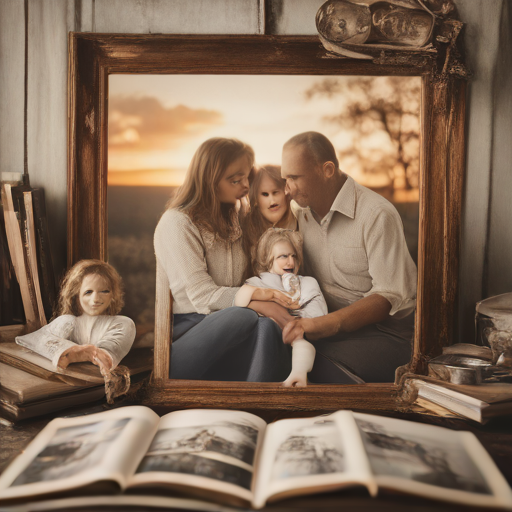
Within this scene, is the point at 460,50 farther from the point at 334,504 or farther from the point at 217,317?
the point at 334,504

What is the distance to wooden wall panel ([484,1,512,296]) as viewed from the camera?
1608 millimetres

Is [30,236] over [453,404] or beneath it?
over

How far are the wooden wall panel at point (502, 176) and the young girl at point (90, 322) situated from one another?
4.27 ft

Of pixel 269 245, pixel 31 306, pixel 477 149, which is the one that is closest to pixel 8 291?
pixel 31 306

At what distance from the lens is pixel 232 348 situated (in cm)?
159

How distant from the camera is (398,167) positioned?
1.60m

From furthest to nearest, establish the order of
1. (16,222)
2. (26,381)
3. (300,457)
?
(16,222)
(26,381)
(300,457)

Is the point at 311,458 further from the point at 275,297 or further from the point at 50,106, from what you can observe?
the point at 50,106

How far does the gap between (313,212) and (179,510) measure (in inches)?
38.9

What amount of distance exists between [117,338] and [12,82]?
3.22ft

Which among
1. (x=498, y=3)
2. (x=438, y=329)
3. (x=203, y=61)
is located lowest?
(x=438, y=329)

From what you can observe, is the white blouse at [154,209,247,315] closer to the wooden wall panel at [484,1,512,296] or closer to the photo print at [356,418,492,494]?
the photo print at [356,418,492,494]

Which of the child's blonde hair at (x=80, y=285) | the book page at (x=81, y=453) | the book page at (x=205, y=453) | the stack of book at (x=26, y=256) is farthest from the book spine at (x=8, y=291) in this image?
the book page at (x=205, y=453)

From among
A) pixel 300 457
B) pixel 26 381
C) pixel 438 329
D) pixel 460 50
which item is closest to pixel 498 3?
pixel 460 50
